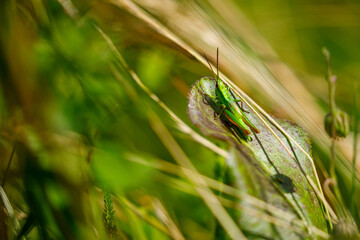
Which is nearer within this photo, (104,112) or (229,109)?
(229,109)

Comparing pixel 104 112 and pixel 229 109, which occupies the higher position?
pixel 229 109

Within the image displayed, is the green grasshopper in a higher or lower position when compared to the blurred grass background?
higher

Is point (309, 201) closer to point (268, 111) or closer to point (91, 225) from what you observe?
point (268, 111)

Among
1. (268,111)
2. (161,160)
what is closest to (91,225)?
(161,160)
